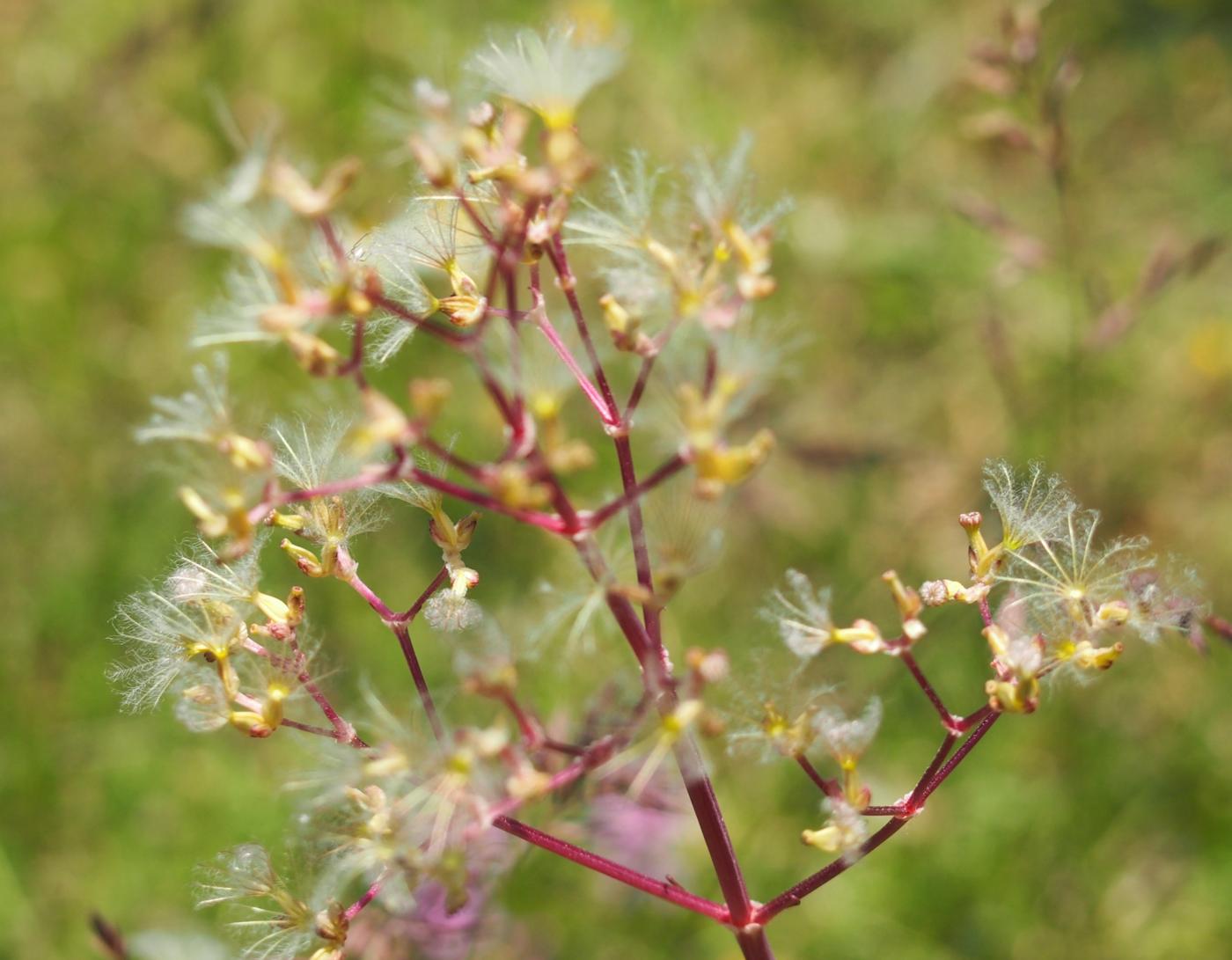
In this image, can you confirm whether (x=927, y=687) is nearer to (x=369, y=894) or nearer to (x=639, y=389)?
(x=639, y=389)

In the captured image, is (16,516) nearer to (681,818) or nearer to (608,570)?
(681,818)

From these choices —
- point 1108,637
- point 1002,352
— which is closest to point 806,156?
point 1002,352

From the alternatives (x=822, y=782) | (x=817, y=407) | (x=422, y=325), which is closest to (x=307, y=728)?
(x=422, y=325)

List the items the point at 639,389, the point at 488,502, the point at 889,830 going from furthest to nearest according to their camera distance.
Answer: the point at 889,830, the point at 639,389, the point at 488,502

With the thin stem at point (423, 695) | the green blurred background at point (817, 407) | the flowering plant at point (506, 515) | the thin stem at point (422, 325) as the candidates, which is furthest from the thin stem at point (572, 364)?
the green blurred background at point (817, 407)

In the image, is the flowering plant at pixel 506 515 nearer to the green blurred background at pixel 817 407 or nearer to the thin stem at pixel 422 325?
the thin stem at pixel 422 325
